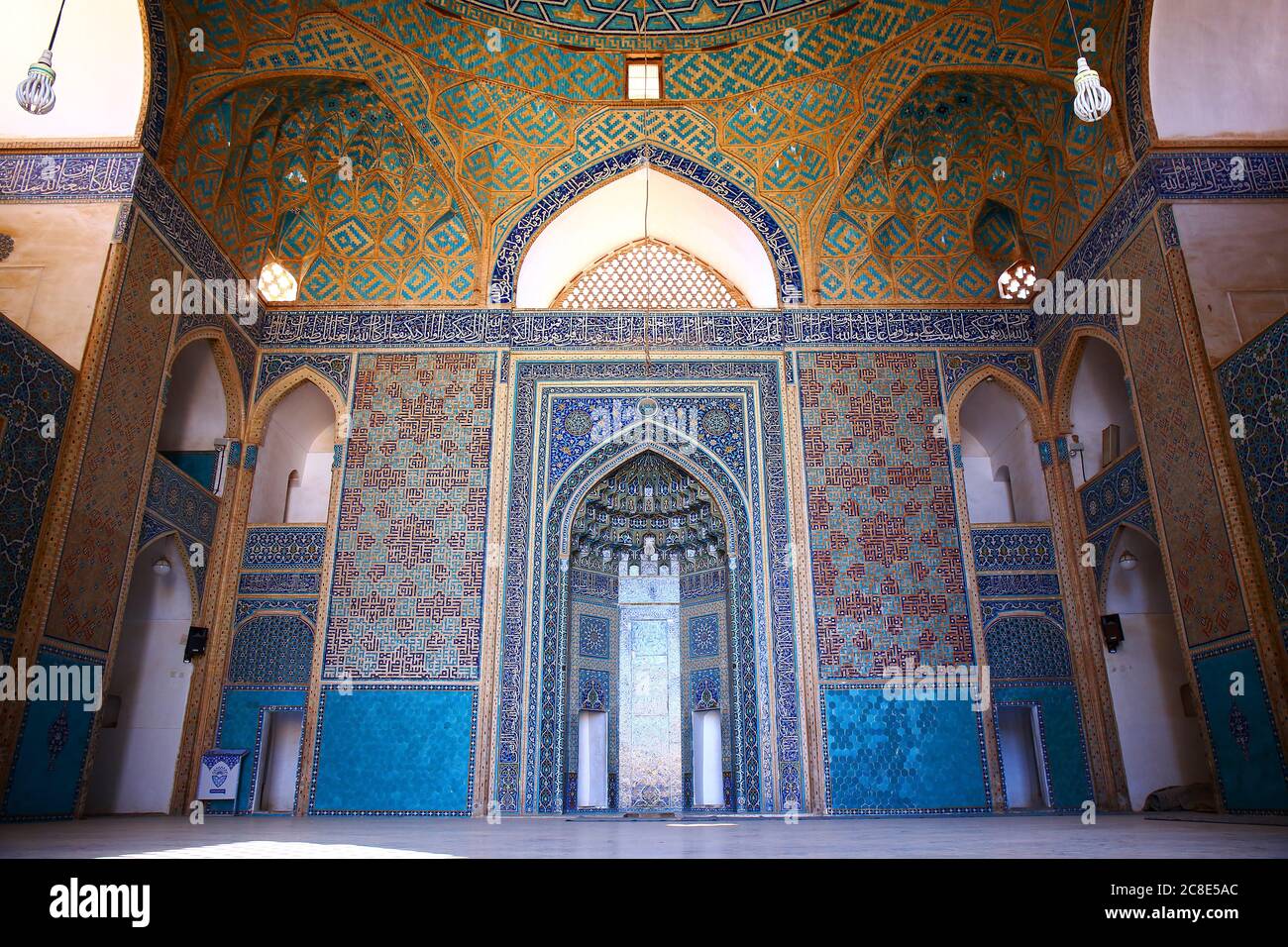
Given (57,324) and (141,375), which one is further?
(141,375)

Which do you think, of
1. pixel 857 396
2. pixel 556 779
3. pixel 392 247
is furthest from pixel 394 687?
pixel 857 396

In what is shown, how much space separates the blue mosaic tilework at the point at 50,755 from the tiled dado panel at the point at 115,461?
0.34 metres

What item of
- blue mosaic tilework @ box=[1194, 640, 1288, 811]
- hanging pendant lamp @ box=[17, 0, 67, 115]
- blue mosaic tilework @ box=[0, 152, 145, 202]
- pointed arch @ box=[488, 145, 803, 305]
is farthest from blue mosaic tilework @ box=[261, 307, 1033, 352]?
hanging pendant lamp @ box=[17, 0, 67, 115]

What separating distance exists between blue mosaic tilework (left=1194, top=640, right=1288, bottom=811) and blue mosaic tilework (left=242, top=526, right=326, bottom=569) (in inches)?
290

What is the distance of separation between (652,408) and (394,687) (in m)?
3.68

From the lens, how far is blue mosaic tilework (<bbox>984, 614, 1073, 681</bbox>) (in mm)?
7559

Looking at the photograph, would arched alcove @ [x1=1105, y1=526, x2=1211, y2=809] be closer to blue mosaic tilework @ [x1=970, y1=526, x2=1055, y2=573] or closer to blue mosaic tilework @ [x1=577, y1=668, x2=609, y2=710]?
blue mosaic tilework @ [x1=970, y1=526, x2=1055, y2=573]

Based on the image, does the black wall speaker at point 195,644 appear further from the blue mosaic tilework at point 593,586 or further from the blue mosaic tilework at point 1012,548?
the blue mosaic tilework at point 1012,548

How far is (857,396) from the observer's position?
8.34 meters

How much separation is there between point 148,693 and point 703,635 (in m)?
5.41

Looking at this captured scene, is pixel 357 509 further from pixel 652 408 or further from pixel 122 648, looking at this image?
pixel 652 408

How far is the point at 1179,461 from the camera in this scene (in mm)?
6125

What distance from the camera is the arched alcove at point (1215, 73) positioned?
256 inches
